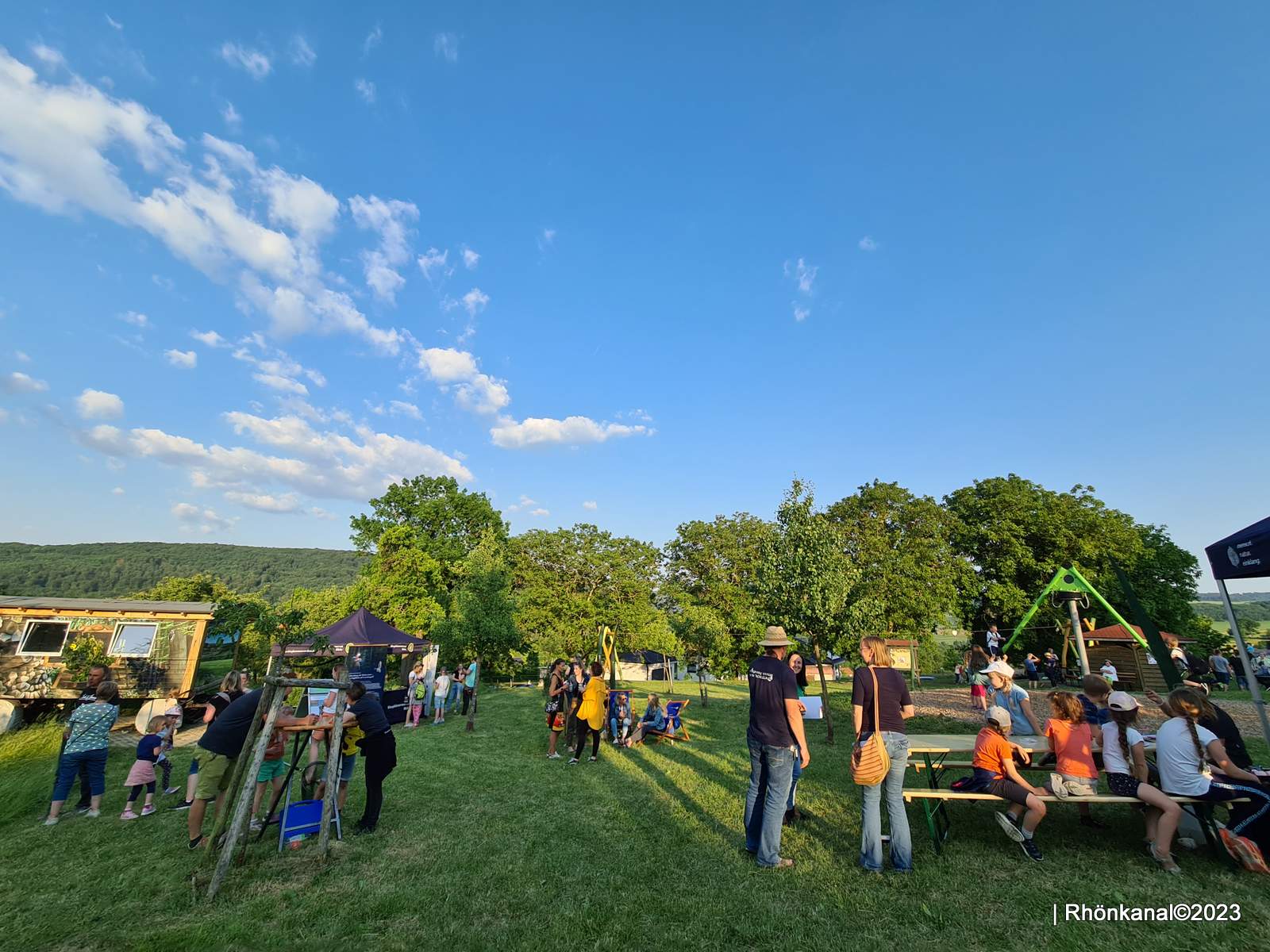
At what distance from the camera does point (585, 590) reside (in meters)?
34.6

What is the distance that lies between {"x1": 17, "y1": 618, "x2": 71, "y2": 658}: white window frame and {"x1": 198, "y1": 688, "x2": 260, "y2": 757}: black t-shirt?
15939mm

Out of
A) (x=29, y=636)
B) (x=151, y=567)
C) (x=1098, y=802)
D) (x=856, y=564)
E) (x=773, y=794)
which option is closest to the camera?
(x=1098, y=802)

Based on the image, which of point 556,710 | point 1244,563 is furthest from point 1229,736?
point 556,710

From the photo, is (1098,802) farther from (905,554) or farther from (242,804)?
(905,554)

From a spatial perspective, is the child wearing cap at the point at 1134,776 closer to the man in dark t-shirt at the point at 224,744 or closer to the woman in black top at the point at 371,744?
the woman in black top at the point at 371,744

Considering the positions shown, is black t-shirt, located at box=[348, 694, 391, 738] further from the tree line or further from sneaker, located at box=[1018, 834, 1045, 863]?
the tree line

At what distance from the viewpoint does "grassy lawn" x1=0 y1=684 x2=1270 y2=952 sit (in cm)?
396

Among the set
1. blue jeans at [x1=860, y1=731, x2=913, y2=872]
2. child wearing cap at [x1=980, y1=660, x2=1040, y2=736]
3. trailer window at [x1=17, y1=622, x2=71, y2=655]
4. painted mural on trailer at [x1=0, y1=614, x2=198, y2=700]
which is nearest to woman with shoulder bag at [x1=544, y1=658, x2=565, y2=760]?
blue jeans at [x1=860, y1=731, x2=913, y2=872]

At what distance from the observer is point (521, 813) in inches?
276

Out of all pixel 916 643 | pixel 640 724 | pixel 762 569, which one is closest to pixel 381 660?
pixel 640 724

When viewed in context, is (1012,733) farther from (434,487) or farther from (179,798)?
(434,487)

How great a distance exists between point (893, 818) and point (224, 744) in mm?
6518

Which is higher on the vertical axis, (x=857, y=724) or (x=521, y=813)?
(x=857, y=724)

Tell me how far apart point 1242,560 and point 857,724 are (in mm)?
6476
